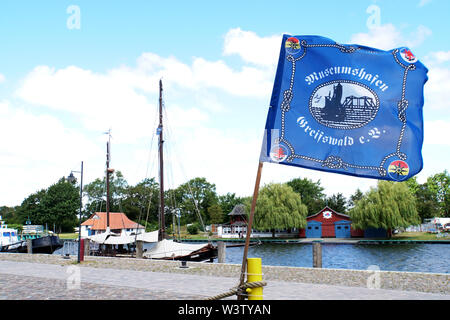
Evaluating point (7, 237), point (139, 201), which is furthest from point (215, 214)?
point (7, 237)

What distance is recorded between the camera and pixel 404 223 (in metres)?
58.9

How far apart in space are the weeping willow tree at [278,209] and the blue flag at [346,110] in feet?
198

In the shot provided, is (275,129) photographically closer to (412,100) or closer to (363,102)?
(363,102)

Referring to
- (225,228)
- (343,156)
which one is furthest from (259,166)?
(225,228)

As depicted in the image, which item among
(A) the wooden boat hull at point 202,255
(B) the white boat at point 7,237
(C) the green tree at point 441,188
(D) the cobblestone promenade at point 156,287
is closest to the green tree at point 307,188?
(C) the green tree at point 441,188

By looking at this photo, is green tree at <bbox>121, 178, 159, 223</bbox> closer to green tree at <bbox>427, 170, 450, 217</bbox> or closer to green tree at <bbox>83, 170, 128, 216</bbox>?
green tree at <bbox>83, 170, 128, 216</bbox>

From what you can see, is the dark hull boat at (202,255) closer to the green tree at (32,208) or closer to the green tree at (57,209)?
the green tree at (57,209)

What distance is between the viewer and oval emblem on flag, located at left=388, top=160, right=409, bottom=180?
6434 millimetres

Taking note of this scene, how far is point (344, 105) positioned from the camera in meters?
6.71

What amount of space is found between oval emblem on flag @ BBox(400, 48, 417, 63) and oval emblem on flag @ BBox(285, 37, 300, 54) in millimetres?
1666

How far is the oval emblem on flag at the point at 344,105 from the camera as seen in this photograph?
662 centimetres

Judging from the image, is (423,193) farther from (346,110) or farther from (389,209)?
(346,110)

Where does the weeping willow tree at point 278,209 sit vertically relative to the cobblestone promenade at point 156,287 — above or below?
above

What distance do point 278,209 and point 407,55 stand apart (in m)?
61.8
